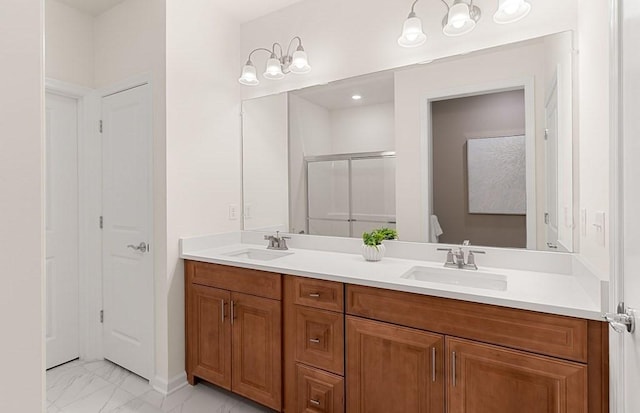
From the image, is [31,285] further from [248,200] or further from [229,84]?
[229,84]

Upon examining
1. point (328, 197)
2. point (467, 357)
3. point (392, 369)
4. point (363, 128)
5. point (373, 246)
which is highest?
point (363, 128)

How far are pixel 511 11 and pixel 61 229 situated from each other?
3.29 metres

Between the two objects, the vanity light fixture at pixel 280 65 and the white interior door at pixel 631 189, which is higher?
the vanity light fixture at pixel 280 65

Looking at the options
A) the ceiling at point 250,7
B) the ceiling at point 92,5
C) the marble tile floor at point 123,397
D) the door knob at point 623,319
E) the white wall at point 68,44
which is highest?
the ceiling at point 92,5

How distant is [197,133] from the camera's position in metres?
2.48

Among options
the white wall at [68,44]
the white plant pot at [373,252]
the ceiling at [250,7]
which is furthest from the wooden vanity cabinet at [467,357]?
the white wall at [68,44]

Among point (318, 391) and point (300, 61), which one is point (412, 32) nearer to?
point (300, 61)

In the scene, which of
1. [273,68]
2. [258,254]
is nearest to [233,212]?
[258,254]

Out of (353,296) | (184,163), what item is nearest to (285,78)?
(184,163)

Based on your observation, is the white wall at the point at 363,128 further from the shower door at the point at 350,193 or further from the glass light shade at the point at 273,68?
the glass light shade at the point at 273,68

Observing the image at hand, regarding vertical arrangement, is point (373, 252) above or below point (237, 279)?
above

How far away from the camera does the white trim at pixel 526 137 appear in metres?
1.75

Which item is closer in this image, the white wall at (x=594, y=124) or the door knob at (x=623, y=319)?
the door knob at (x=623, y=319)

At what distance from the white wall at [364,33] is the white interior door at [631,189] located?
944 mm
